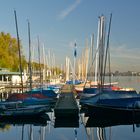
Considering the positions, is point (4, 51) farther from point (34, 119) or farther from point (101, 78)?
point (34, 119)

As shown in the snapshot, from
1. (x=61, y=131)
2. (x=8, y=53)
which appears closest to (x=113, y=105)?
(x=61, y=131)

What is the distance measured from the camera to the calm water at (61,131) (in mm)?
24427

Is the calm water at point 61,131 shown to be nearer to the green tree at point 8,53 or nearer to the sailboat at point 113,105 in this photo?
the sailboat at point 113,105

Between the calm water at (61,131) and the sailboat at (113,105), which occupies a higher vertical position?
the sailboat at (113,105)

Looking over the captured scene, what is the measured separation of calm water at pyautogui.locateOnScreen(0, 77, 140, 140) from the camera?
24427 mm

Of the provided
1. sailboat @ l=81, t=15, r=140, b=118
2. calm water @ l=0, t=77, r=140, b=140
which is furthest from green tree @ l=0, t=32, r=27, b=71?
calm water @ l=0, t=77, r=140, b=140

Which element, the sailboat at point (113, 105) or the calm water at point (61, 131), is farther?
the sailboat at point (113, 105)

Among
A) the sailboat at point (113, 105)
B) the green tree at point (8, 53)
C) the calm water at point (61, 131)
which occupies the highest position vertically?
the green tree at point (8, 53)

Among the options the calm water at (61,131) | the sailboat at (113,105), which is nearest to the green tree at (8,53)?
the sailboat at (113,105)

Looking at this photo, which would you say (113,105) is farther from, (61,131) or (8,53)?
(8,53)

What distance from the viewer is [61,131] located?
87.9 ft

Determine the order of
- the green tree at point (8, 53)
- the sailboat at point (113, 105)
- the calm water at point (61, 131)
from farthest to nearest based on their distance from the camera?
the green tree at point (8, 53)
the sailboat at point (113, 105)
the calm water at point (61, 131)

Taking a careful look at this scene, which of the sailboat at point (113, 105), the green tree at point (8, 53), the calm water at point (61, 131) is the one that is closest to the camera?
the calm water at point (61, 131)

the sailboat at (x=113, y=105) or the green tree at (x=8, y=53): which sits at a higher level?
the green tree at (x=8, y=53)
